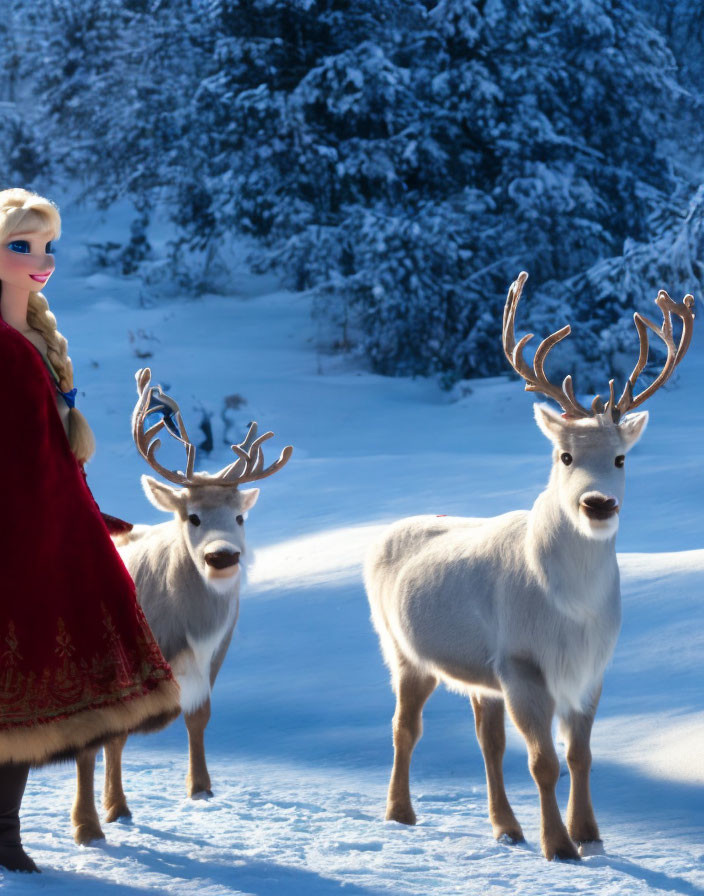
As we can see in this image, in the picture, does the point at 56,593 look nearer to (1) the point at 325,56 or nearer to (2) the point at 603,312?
(2) the point at 603,312

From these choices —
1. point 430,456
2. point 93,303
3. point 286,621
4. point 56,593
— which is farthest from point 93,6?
point 56,593

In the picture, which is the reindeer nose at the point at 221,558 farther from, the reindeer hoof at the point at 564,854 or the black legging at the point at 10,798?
the reindeer hoof at the point at 564,854

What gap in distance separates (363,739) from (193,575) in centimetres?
134

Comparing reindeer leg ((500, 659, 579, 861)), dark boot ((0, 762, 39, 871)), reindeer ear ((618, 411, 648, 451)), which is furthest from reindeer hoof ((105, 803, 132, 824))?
reindeer ear ((618, 411, 648, 451))

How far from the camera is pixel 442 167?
15.9 m

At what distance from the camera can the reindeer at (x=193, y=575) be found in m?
4.54

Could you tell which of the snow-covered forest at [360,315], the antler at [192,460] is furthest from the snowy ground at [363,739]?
the antler at [192,460]

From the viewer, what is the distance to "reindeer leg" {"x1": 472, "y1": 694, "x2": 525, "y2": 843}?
4.36 m

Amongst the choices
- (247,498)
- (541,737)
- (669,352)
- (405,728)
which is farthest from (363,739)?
(669,352)

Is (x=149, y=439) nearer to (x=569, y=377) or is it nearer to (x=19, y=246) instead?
(x=19, y=246)

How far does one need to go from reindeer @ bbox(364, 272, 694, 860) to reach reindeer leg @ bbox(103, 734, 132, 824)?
979 millimetres

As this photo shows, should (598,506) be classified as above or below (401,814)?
above

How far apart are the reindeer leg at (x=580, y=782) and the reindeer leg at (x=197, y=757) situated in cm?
147

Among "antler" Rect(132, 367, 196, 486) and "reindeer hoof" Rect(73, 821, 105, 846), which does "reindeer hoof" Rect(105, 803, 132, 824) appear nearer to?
"reindeer hoof" Rect(73, 821, 105, 846)
